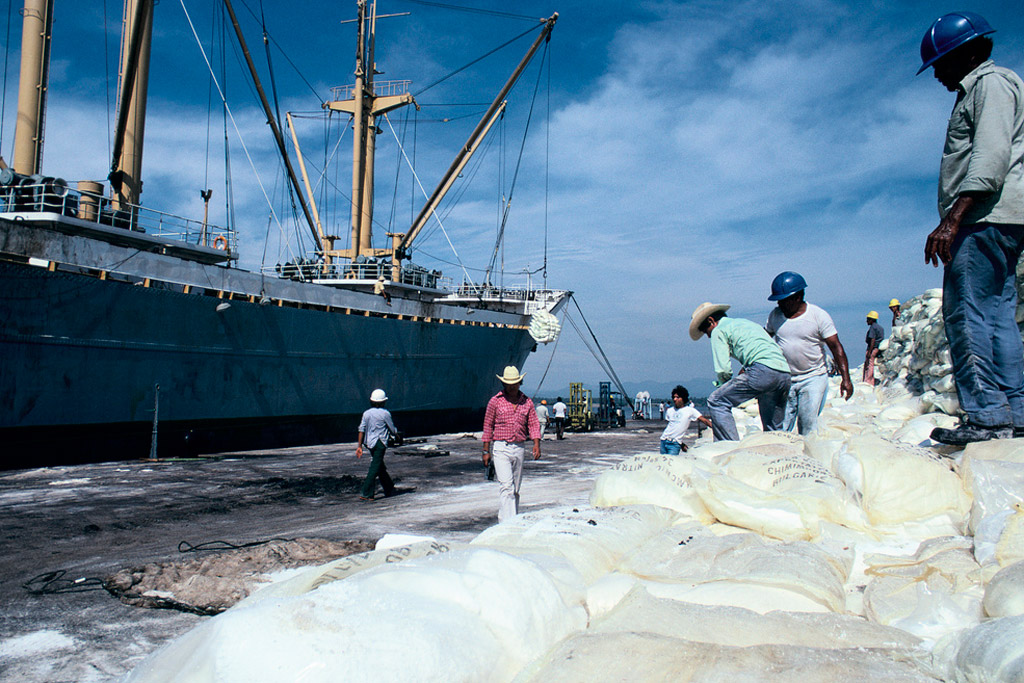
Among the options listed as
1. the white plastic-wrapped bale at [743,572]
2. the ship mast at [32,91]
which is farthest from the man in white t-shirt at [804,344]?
the ship mast at [32,91]

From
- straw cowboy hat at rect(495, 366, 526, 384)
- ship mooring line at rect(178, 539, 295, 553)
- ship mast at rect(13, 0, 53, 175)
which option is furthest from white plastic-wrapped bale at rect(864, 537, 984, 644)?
ship mast at rect(13, 0, 53, 175)

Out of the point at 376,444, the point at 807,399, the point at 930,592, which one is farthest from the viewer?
the point at 376,444

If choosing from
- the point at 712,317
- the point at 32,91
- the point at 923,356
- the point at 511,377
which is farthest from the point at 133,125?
the point at 923,356

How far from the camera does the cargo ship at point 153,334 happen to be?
10.8 metres

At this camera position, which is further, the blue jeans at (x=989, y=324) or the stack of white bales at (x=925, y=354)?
the stack of white bales at (x=925, y=354)

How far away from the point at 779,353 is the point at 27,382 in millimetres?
11830

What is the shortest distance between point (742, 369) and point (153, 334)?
38.4 ft

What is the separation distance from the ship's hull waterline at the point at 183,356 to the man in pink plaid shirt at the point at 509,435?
31.4ft

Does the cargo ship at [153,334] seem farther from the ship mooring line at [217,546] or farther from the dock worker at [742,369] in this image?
the dock worker at [742,369]

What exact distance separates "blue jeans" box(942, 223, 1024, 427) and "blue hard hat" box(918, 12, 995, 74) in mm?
916

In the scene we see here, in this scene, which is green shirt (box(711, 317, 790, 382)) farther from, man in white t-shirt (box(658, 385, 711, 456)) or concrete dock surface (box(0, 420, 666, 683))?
man in white t-shirt (box(658, 385, 711, 456))

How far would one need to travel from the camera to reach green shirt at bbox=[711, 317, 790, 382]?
468cm

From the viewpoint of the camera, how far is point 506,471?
5.06 metres

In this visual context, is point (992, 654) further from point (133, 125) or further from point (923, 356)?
point (133, 125)
